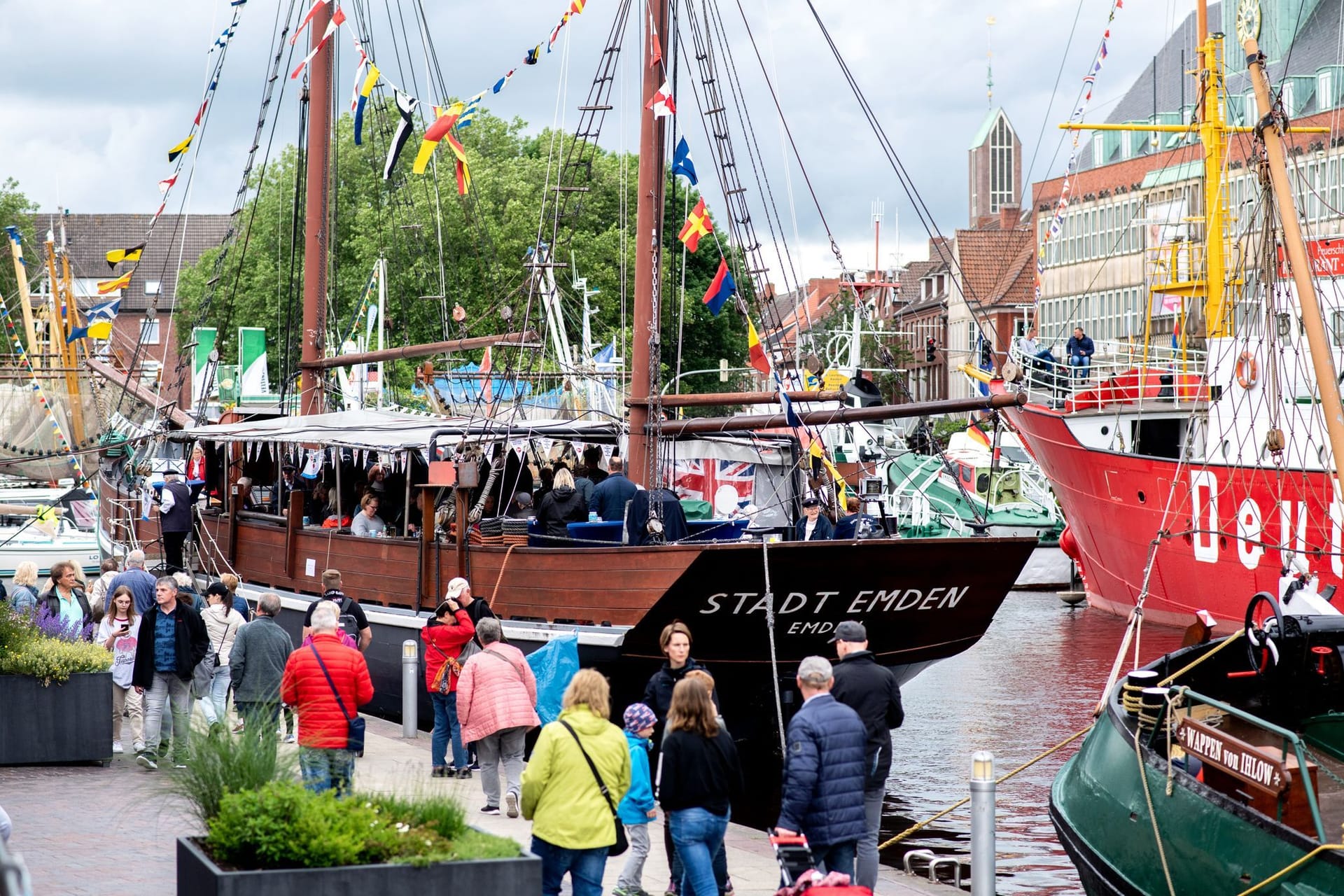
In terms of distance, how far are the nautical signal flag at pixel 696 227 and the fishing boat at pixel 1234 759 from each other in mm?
6956

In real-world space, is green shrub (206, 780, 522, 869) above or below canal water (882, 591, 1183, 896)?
above

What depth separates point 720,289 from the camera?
20.0 meters

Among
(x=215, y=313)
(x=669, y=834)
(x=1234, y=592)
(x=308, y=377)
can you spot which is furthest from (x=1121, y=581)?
(x=215, y=313)

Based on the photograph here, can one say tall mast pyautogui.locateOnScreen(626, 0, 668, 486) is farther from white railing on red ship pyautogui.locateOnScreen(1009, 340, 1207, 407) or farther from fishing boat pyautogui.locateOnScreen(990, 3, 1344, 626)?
white railing on red ship pyautogui.locateOnScreen(1009, 340, 1207, 407)

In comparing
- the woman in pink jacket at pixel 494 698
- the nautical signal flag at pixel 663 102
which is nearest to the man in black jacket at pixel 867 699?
the woman in pink jacket at pixel 494 698

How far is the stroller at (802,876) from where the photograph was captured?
7.41 meters

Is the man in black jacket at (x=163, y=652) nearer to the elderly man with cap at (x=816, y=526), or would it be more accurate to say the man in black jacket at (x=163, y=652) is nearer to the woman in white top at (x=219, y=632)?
the woman in white top at (x=219, y=632)

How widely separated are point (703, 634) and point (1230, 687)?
613 centimetres

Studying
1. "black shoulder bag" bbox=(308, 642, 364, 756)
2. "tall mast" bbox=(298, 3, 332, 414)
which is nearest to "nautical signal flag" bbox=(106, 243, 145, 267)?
"tall mast" bbox=(298, 3, 332, 414)

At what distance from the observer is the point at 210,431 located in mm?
23922

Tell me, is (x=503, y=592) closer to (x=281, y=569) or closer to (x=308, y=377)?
(x=281, y=569)

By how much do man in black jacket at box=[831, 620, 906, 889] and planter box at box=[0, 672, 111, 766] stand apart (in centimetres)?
670

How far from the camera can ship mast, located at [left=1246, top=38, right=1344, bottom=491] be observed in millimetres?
12453

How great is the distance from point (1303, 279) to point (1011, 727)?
33.8 feet
